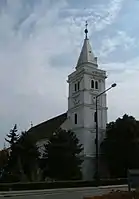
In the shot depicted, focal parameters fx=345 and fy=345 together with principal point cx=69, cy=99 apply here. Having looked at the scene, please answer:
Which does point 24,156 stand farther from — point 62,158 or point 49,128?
point 49,128

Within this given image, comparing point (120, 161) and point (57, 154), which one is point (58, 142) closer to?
point (57, 154)

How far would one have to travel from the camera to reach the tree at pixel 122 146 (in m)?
57.2

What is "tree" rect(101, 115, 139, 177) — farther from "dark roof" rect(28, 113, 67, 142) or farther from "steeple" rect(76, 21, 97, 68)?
"steeple" rect(76, 21, 97, 68)

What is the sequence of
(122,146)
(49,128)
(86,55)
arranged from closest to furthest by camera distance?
(122,146)
(86,55)
(49,128)

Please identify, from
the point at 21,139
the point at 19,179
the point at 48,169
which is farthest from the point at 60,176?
the point at 19,179

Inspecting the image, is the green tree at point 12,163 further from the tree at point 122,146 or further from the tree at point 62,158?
the tree at point 122,146

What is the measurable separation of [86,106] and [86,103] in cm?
62

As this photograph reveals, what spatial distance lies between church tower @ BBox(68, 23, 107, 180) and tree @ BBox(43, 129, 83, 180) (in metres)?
13.5

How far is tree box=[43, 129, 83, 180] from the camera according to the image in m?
51.0

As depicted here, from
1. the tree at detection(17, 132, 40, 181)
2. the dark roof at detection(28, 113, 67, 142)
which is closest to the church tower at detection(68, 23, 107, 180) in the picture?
the dark roof at detection(28, 113, 67, 142)

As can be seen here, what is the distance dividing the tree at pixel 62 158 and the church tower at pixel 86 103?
13544mm

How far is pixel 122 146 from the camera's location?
5869 cm

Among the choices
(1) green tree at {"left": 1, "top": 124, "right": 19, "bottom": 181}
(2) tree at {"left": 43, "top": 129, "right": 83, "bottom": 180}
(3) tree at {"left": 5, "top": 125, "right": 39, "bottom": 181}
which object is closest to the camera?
(1) green tree at {"left": 1, "top": 124, "right": 19, "bottom": 181}

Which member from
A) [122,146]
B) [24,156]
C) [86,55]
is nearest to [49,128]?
[86,55]
